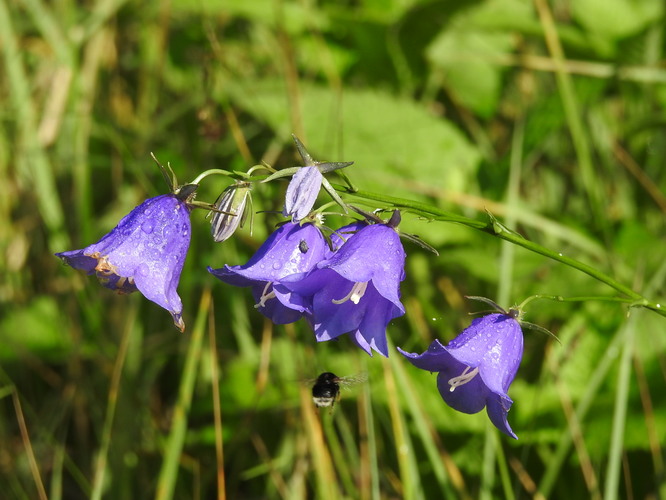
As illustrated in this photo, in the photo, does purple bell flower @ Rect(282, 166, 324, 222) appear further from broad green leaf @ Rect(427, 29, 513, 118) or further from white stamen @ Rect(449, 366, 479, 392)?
broad green leaf @ Rect(427, 29, 513, 118)

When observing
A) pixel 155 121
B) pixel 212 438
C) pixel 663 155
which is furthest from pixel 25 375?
pixel 663 155

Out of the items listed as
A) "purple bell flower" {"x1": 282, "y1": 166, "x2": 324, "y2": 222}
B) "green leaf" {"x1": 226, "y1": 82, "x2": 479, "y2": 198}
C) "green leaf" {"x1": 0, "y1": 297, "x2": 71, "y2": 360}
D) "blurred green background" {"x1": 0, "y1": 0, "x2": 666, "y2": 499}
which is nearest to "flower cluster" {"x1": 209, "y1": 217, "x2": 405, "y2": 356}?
"purple bell flower" {"x1": 282, "y1": 166, "x2": 324, "y2": 222}

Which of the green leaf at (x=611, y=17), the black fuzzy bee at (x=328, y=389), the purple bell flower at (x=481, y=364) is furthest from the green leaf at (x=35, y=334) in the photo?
the green leaf at (x=611, y=17)

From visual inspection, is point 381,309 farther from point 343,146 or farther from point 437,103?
point 437,103

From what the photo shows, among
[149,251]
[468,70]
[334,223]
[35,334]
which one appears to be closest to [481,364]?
[149,251]

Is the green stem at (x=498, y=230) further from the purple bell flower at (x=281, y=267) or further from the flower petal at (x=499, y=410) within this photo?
the flower petal at (x=499, y=410)
